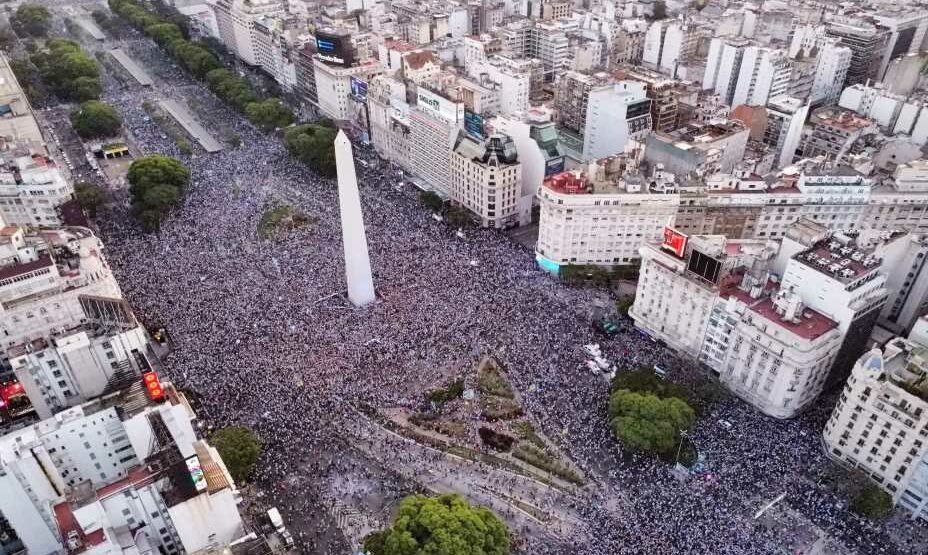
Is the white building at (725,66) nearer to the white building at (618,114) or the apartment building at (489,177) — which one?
the white building at (618,114)

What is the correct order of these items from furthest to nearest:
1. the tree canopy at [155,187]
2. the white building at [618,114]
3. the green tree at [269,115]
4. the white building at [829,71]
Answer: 1. the white building at [829,71]
2. the green tree at [269,115]
3. the white building at [618,114]
4. the tree canopy at [155,187]

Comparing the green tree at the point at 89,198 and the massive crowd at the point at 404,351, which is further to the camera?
the green tree at the point at 89,198

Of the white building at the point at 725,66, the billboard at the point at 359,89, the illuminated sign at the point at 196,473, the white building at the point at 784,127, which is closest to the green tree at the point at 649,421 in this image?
the illuminated sign at the point at 196,473

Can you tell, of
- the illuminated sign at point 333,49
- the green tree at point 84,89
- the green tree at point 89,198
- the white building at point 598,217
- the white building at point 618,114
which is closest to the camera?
the white building at point 598,217

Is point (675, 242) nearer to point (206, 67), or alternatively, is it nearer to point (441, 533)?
point (441, 533)

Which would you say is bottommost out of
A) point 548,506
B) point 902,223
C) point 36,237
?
point 548,506

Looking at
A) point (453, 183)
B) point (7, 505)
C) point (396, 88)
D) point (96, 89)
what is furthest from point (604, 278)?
point (96, 89)

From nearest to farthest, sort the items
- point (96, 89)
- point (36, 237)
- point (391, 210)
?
point (36, 237), point (391, 210), point (96, 89)

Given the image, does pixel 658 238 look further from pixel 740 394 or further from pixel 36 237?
pixel 36 237
